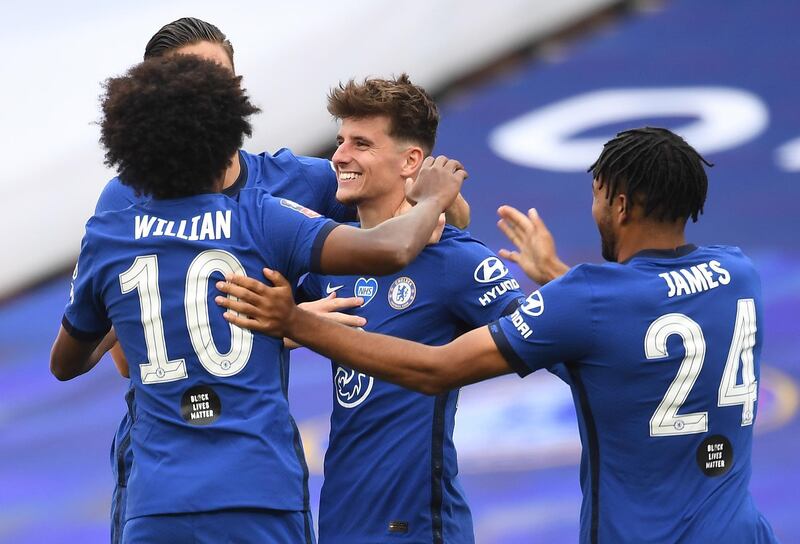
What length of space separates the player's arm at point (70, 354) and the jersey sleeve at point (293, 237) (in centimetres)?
75

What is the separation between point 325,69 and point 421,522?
479 cm

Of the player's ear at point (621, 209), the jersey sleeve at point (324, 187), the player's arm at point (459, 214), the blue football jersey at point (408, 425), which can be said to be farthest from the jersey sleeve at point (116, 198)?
the player's ear at point (621, 209)

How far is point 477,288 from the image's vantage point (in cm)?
454

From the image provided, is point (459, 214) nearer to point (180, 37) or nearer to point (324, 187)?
point (324, 187)

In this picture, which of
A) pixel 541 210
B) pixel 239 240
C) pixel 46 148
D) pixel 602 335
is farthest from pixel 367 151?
pixel 46 148

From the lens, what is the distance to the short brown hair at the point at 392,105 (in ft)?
16.0

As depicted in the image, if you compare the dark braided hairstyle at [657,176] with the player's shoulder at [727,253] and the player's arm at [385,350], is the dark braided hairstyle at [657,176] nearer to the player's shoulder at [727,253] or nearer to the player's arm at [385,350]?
the player's shoulder at [727,253]

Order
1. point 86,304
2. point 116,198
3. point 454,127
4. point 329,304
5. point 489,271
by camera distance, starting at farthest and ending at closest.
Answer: point 454,127 < point 489,271 < point 116,198 < point 329,304 < point 86,304

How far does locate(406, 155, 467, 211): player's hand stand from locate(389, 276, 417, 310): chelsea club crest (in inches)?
20.6

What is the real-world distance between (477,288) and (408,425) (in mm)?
536

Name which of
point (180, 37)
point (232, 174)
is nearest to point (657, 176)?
point (232, 174)

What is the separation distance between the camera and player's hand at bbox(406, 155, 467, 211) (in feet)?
13.3

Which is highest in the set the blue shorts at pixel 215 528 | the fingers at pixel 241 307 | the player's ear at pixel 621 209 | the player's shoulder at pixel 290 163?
the player's shoulder at pixel 290 163

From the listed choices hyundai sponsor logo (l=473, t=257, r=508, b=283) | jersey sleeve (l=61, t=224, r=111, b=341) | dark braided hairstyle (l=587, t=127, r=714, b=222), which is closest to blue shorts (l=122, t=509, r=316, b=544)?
jersey sleeve (l=61, t=224, r=111, b=341)
